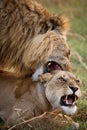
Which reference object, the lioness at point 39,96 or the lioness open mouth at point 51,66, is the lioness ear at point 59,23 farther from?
the lioness at point 39,96

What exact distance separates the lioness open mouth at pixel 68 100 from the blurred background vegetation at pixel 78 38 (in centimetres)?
38

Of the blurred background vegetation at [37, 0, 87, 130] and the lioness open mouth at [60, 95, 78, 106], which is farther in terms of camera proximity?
the blurred background vegetation at [37, 0, 87, 130]

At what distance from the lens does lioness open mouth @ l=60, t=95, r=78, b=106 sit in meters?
4.27

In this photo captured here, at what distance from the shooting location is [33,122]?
445cm

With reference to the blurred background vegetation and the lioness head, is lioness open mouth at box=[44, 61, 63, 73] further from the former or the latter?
the blurred background vegetation

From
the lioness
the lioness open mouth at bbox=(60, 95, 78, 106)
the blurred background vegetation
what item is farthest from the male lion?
the blurred background vegetation

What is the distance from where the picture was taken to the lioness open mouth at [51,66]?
15.2ft

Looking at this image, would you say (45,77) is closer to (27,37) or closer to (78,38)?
(27,37)

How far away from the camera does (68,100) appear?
4301 mm

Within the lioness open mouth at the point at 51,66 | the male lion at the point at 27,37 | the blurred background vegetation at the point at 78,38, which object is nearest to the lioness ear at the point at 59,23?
the male lion at the point at 27,37

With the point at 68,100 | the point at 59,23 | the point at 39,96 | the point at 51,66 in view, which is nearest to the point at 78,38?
the point at 59,23

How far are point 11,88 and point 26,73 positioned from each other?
183 mm

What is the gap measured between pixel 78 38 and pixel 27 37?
530cm

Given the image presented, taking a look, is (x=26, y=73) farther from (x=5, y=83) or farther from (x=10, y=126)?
(x=10, y=126)
